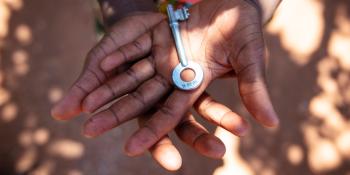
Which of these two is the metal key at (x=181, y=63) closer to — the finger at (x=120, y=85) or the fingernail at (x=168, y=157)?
the finger at (x=120, y=85)

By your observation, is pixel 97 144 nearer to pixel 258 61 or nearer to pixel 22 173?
pixel 22 173

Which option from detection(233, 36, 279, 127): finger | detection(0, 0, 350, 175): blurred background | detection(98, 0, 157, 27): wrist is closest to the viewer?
detection(233, 36, 279, 127): finger

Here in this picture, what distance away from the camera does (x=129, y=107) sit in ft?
5.18

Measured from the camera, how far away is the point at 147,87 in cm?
164

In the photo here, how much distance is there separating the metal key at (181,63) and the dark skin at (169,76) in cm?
2

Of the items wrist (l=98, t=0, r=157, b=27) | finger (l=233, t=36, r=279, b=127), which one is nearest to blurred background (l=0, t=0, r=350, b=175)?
wrist (l=98, t=0, r=157, b=27)

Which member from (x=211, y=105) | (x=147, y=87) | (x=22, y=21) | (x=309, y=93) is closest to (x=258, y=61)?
(x=211, y=105)

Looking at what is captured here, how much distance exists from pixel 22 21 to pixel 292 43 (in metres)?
1.72

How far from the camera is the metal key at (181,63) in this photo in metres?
1.61

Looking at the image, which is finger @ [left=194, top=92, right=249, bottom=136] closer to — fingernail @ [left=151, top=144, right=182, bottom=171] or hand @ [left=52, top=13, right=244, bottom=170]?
hand @ [left=52, top=13, right=244, bottom=170]

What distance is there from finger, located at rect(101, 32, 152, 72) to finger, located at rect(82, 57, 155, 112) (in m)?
0.04

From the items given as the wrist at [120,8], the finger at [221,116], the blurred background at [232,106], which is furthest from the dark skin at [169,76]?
the blurred background at [232,106]

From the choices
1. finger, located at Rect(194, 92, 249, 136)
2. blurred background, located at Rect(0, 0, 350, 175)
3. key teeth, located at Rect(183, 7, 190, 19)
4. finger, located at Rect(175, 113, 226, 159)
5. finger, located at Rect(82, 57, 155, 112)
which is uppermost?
key teeth, located at Rect(183, 7, 190, 19)

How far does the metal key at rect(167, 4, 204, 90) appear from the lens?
1614mm
